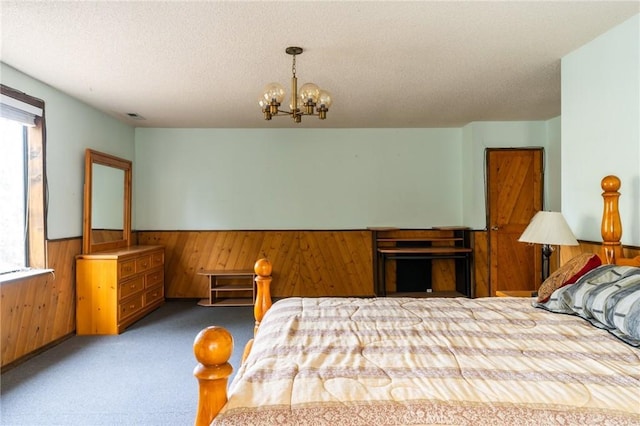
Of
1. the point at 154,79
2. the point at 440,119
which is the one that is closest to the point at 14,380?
the point at 154,79

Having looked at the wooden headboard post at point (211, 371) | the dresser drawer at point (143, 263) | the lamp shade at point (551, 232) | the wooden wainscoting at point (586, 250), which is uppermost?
the lamp shade at point (551, 232)

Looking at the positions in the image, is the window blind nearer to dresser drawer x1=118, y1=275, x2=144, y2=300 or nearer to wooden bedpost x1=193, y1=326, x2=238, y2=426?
dresser drawer x1=118, y1=275, x2=144, y2=300

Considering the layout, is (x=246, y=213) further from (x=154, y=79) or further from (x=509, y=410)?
(x=509, y=410)

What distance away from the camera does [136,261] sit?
443cm

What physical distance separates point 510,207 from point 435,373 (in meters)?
4.59

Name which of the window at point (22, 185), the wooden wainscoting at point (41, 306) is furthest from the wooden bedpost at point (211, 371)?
the window at point (22, 185)

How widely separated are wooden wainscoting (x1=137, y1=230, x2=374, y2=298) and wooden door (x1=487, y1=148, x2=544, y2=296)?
167 cm

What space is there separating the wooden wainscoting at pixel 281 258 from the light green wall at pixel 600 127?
295cm

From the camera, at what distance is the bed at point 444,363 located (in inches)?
38.8

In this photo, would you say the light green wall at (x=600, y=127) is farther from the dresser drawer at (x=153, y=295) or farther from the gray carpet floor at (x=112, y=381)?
the dresser drawer at (x=153, y=295)

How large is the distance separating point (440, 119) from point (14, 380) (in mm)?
4958

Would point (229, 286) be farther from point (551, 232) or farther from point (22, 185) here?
point (551, 232)

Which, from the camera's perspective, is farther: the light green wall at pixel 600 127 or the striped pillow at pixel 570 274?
the light green wall at pixel 600 127

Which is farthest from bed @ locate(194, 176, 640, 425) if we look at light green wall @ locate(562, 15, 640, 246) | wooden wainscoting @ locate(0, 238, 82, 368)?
wooden wainscoting @ locate(0, 238, 82, 368)
